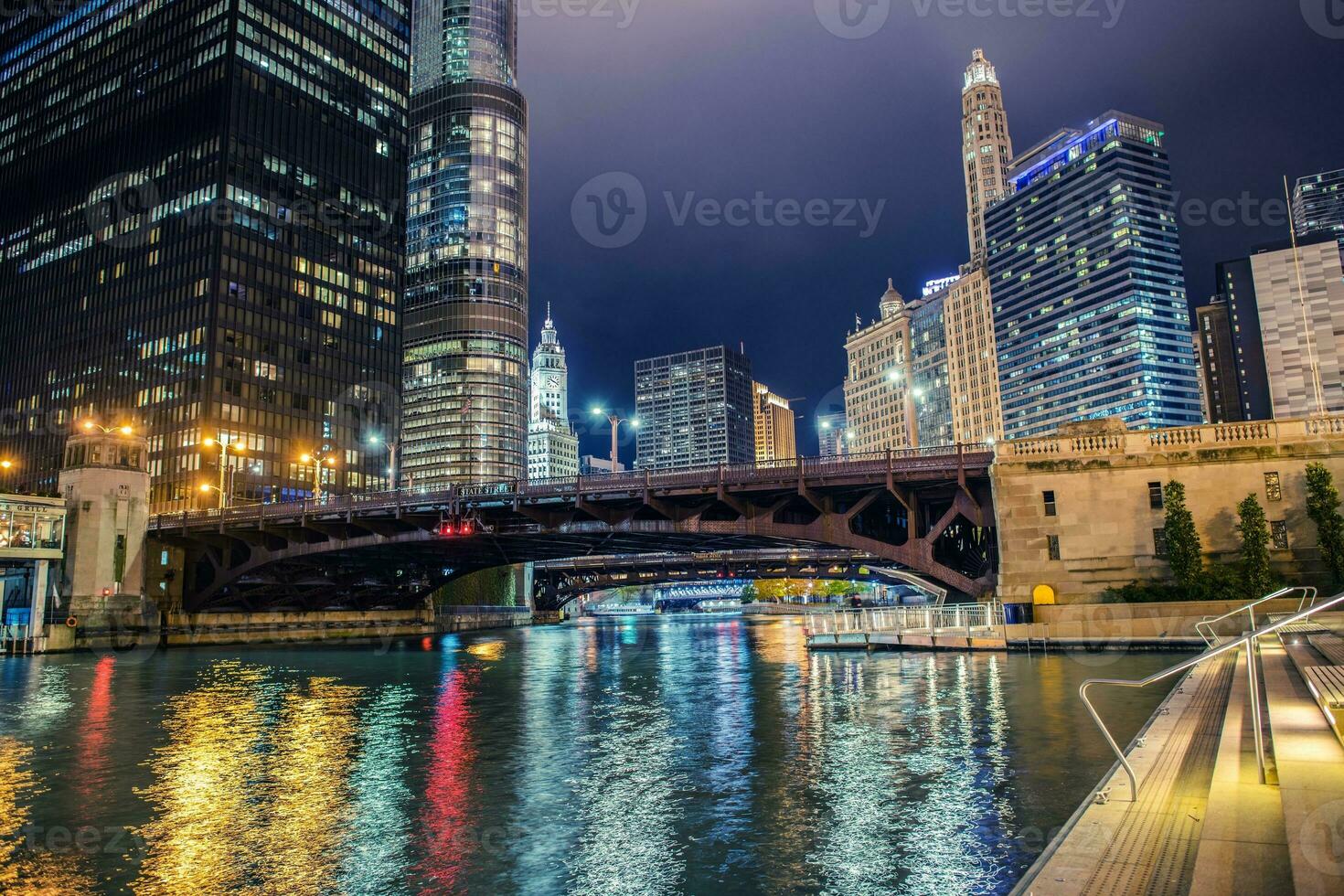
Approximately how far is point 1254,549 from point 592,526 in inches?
1708

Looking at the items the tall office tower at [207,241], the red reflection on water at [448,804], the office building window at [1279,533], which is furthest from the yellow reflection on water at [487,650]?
the tall office tower at [207,241]

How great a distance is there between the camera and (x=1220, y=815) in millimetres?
10914

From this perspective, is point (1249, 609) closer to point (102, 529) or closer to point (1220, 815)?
point (1220, 815)

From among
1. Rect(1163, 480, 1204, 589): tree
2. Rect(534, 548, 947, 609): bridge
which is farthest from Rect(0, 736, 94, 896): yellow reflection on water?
Rect(534, 548, 947, 609): bridge

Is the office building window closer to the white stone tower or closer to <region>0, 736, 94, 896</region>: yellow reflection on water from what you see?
<region>0, 736, 94, 896</region>: yellow reflection on water

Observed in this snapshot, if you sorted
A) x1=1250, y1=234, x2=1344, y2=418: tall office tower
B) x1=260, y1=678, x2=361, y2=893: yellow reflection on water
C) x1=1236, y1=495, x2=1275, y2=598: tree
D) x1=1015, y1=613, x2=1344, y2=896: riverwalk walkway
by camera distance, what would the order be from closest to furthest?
x1=1015, y1=613, x2=1344, y2=896: riverwalk walkway → x1=260, y1=678, x2=361, y2=893: yellow reflection on water → x1=1236, y1=495, x2=1275, y2=598: tree → x1=1250, y1=234, x2=1344, y2=418: tall office tower

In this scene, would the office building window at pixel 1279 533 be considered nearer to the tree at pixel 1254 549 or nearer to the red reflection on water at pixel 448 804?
the tree at pixel 1254 549

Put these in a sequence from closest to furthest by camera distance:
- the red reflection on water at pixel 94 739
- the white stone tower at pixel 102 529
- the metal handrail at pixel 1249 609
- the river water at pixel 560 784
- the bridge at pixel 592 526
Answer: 1. the river water at pixel 560 784
2. the metal handrail at pixel 1249 609
3. the red reflection on water at pixel 94 739
4. the bridge at pixel 592 526
5. the white stone tower at pixel 102 529

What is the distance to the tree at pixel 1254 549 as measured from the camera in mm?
46688

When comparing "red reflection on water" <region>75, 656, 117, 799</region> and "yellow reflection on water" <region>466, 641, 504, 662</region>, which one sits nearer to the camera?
"red reflection on water" <region>75, 656, 117, 799</region>

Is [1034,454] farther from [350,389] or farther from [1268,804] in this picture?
[350,389]

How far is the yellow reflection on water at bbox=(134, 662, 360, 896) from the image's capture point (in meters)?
14.1

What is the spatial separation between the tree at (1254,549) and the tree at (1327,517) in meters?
2.33

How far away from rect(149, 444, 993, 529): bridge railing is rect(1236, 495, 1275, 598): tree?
13.6m
